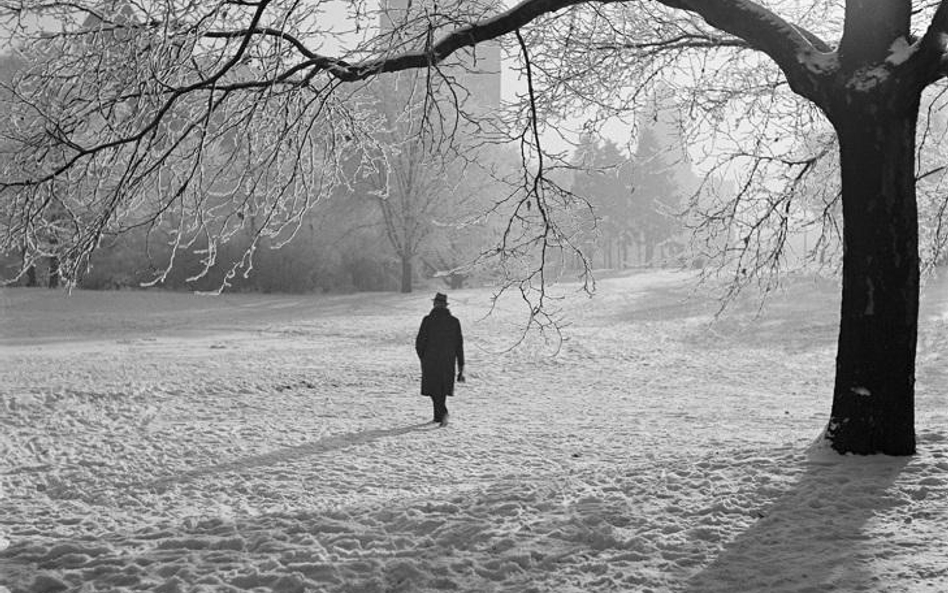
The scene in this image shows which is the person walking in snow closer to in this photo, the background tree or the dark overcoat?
the dark overcoat

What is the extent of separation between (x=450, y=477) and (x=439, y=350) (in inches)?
119

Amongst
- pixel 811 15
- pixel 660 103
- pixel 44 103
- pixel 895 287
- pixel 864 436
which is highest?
pixel 811 15

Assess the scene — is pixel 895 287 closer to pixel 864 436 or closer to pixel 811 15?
pixel 864 436

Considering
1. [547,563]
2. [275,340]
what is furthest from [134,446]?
[275,340]

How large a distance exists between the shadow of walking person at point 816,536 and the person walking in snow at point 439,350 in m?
5.28

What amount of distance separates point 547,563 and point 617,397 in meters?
9.08

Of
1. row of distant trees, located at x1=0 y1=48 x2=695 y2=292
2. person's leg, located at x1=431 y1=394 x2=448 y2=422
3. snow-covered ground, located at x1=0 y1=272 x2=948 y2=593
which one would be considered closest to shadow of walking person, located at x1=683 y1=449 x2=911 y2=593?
snow-covered ground, located at x1=0 y1=272 x2=948 y2=593

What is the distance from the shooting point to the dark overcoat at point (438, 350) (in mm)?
10047

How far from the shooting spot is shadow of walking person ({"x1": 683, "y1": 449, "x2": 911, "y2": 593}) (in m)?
3.95

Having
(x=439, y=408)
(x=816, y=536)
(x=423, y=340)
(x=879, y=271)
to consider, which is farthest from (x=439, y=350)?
(x=816, y=536)

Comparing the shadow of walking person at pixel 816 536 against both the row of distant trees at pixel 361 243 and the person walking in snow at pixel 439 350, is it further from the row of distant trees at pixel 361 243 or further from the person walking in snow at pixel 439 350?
the row of distant trees at pixel 361 243

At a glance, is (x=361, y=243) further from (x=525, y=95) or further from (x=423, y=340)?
(x=525, y=95)

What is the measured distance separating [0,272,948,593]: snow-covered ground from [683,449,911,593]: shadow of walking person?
0.02 m

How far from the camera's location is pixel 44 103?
6957mm
